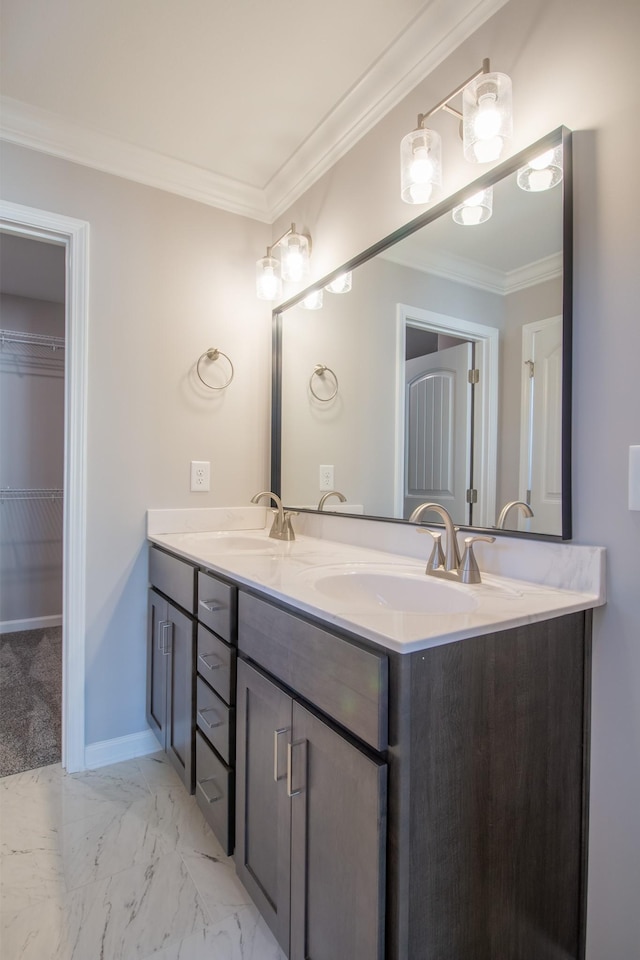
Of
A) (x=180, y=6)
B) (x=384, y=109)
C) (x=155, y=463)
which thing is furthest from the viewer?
(x=155, y=463)

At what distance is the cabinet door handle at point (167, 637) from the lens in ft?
5.59

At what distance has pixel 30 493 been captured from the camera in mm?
3469

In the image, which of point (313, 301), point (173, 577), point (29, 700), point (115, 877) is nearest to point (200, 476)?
point (173, 577)

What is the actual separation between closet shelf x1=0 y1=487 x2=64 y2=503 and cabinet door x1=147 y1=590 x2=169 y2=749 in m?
2.05

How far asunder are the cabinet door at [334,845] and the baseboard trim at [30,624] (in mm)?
3209

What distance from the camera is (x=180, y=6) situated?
131 cm

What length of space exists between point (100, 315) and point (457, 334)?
1.33 m

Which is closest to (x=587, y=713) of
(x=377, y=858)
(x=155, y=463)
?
(x=377, y=858)

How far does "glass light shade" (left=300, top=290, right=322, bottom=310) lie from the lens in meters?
1.94

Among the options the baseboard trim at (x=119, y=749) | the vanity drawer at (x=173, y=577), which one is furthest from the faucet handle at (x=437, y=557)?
the baseboard trim at (x=119, y=749)

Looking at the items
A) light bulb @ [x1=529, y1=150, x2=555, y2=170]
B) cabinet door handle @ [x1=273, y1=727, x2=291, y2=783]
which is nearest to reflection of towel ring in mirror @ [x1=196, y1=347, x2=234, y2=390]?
light bulb @ [x1=529, y1=150, x2=555, y2=170]

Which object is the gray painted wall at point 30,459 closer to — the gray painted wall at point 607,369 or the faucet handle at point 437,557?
the faucet handle at point 437,557

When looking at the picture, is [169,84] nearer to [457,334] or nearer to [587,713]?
[457,334]

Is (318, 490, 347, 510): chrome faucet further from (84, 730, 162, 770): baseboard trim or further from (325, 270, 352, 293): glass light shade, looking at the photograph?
(84, 730, 162, 770): baseboard trim
